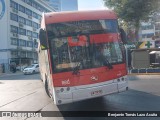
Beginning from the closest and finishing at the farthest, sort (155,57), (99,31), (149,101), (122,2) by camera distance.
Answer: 1. (99,31)
2. (149,101)
3. (155,57)
4. (122,2)

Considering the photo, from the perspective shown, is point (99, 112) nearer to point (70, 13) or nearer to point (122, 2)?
point (70, 13)

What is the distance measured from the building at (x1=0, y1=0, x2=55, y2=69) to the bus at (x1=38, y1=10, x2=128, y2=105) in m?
59.0

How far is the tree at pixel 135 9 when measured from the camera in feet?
114

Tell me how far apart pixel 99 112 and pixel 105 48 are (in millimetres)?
2093

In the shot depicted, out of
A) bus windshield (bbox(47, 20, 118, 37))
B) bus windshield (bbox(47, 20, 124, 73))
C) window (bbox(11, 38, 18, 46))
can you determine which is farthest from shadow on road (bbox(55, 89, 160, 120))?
window (bbox(11, 38, 18, 46))

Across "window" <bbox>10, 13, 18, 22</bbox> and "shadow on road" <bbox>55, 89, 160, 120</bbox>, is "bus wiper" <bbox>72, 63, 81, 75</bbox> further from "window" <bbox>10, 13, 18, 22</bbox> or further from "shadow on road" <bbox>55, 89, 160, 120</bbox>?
"window" <bbox>10, 13, 18, 22</bbox>

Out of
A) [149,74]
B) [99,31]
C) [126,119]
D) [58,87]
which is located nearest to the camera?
[126,119]

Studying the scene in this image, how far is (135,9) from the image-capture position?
3547 centimetres

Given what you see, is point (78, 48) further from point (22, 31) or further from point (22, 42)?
point (22, 31)

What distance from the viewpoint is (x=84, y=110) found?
10.5 meters

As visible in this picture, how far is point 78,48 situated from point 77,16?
122 cm

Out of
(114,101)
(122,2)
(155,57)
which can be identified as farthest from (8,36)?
(114,101)

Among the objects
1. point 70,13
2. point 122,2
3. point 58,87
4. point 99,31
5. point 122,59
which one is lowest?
point 58,87

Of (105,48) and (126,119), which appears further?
(105,48)
